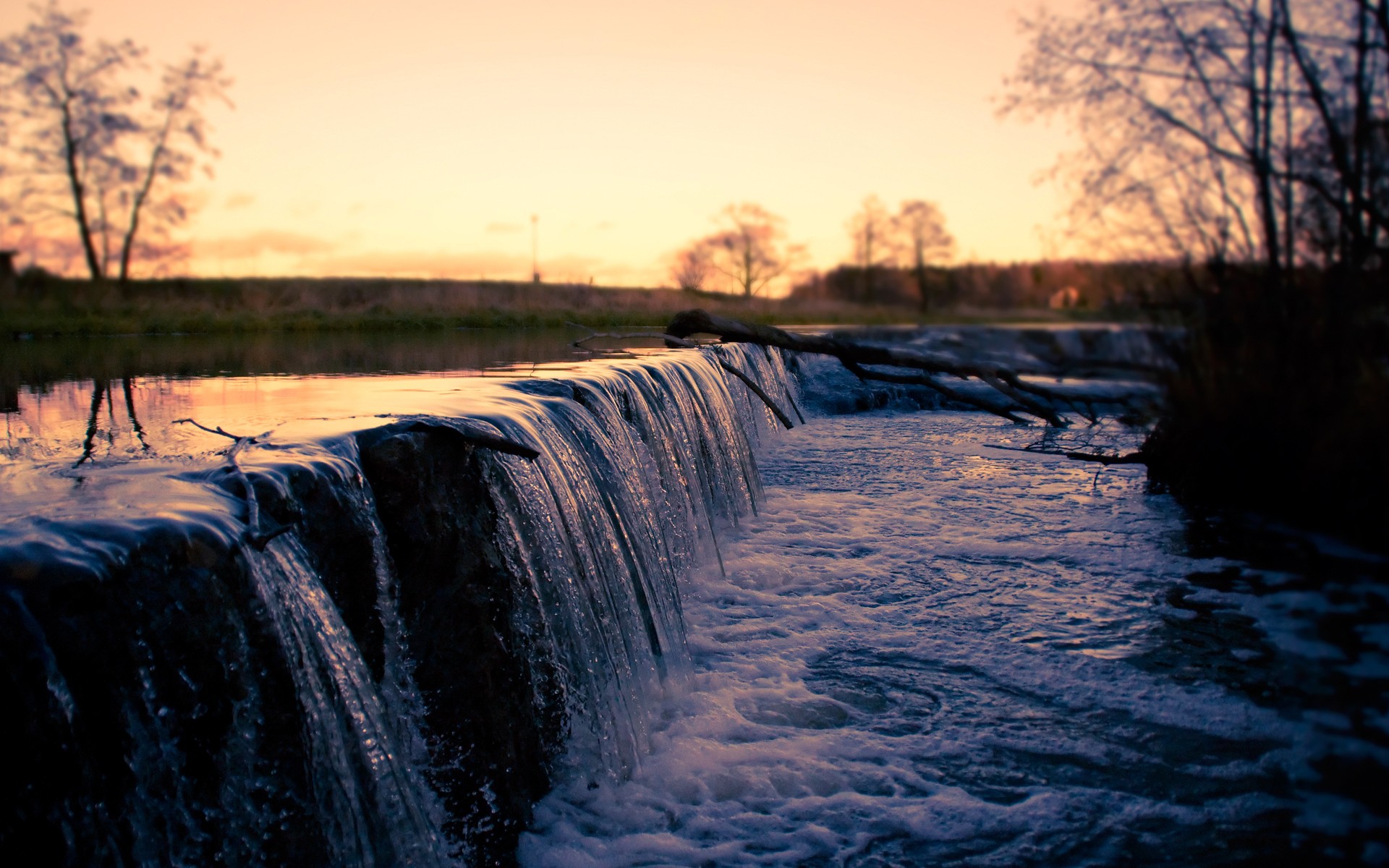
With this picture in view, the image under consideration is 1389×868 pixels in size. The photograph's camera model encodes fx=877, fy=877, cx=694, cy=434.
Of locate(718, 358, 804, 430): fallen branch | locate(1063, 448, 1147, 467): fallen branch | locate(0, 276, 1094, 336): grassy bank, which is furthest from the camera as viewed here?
locate(0, 276, 1094, 336): grassy bank

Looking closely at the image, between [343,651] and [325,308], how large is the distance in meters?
26.6

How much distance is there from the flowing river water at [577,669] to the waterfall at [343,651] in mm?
12

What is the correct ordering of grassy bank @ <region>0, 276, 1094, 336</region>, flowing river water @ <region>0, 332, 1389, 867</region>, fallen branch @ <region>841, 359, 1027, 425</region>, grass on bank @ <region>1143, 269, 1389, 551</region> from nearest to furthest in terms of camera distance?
flowing river water @ <region>0, 332, 1389, 867</region> < grass on bank @ <region>1143, 269, 1389, 551</region> < fallen branch @ <region>841, 359, 1027, 425</region> < grassy bank @ <region>0, 276, 1094, 336</region>

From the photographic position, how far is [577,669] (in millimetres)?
4465

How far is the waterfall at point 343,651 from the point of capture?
2.28 meters

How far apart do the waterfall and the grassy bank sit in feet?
22.3

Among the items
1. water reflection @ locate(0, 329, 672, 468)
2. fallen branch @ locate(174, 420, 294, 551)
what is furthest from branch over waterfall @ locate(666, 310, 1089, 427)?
fallen branch @ locate(174, 420, 294, 551)

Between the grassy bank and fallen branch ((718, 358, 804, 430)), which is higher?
the grassy bank

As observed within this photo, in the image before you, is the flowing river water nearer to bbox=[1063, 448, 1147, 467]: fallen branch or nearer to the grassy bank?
bbox=[1063, 448, 1147, 467]: fallen branch

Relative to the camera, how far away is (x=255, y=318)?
22.8 metres

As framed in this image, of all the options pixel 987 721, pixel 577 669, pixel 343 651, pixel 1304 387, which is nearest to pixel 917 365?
pixel 1304 387

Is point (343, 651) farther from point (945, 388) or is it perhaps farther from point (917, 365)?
point (917, 365)

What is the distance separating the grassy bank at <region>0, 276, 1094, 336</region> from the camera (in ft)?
59.3

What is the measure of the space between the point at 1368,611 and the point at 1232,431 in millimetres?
973
